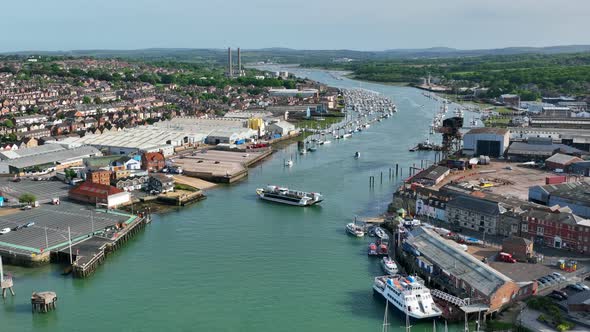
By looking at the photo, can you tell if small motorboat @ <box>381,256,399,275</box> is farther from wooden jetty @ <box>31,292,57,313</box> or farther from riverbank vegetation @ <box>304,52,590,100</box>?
riverbank vegetation @ <box>304,52,590,100</box>

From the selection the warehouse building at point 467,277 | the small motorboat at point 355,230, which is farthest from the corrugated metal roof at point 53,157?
the warehouse building at point 467,277

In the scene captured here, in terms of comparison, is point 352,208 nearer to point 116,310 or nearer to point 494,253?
point 494,253

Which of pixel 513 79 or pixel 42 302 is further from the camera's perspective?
pixel 513 79

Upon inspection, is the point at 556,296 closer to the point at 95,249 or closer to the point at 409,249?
the point at 409,249

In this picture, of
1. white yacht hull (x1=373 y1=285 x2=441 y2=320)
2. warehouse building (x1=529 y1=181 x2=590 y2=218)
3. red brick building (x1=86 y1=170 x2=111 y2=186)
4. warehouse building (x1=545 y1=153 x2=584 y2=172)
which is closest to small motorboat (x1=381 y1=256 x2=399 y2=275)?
white yacht hull (x1=373 y1=285 x2=441 y2=320)

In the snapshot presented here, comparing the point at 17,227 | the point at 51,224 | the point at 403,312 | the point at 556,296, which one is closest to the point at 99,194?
the point at 51,224

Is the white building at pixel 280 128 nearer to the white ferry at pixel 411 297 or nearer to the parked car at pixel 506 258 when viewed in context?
the parked car at pixel 506 258
